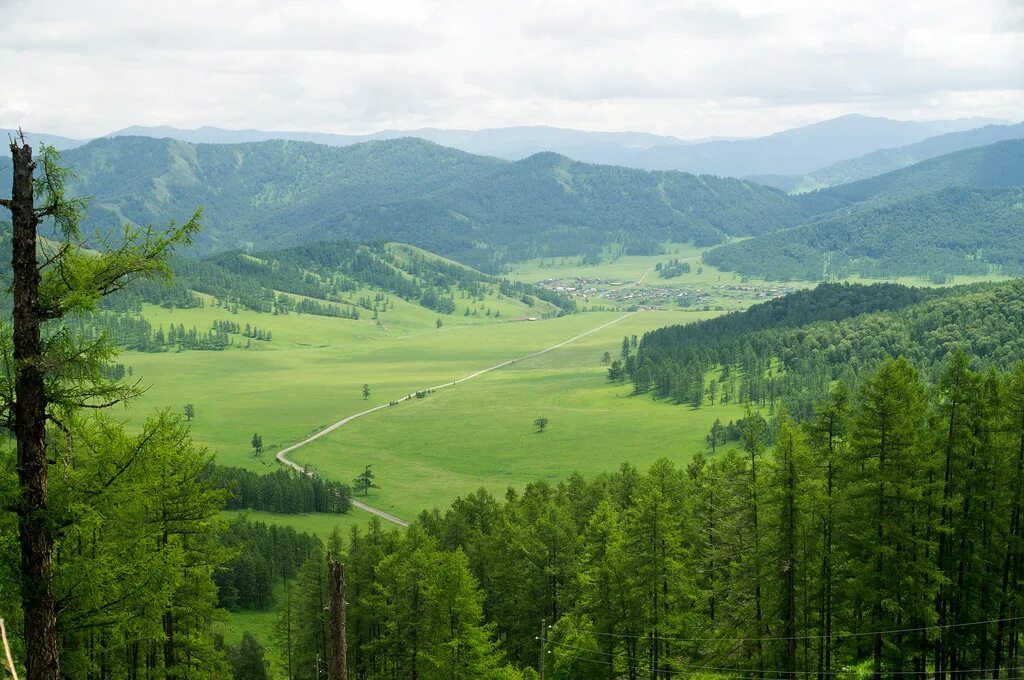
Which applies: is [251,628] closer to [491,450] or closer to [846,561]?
[846,561]

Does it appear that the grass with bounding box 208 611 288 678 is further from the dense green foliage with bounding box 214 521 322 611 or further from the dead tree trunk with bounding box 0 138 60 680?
the dead tree trunk with bounding box 0 138 60 680

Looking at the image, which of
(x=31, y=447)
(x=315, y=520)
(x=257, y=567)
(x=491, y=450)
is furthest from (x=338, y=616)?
(x=491, y=450)

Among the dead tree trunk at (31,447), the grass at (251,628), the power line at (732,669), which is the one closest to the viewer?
the dead tree trunk at (31,447)

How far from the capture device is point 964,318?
641 ft

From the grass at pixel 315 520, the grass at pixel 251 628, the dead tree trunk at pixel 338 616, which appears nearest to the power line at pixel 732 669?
the dead tree trunk at pixel 338 616

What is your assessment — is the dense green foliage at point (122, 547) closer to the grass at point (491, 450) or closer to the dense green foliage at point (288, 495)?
the grass at point (491, 450)

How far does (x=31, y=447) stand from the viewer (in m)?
14.5

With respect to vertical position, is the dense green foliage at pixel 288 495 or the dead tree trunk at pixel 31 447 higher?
the dead tree trunk at pixel 31 447

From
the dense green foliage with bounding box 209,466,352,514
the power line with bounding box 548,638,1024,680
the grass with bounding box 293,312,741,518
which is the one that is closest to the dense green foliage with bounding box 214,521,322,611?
the dense green foliage with bounding box 209,466,352,514

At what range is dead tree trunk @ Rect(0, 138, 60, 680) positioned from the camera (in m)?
14.0

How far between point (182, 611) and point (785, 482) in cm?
2297

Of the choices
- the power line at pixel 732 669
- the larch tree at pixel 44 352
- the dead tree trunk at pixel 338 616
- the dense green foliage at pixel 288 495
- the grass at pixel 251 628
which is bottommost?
the grass at pixel 251 628

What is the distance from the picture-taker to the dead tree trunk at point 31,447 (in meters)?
14.0

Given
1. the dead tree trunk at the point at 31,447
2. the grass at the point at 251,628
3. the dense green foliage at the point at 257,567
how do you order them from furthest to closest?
the dense green foliage at the point at 257,567 < the grass at the point at 251,628 < the dead tree trunk at the point at 31,447
